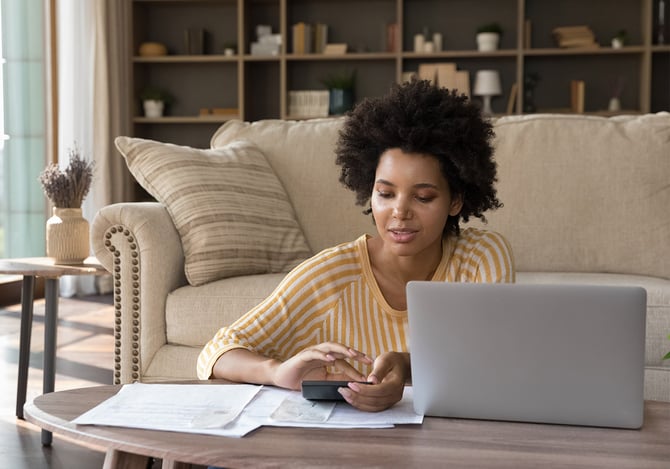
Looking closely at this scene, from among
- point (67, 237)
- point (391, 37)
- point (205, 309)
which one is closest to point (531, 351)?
point (205, 309)

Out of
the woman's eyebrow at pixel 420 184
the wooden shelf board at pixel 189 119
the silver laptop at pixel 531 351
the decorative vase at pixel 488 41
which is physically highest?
the decorative vase at pixel 488 41

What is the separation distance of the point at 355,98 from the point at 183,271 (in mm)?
3720

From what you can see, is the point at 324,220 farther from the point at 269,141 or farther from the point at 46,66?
the point at 46,66

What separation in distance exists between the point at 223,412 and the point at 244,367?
227 millimetres

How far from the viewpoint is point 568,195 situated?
282 cm

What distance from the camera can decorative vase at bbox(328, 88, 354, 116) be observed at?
597cm

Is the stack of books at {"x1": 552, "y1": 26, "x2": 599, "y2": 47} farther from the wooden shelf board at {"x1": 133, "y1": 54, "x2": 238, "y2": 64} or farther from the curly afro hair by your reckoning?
the curly afro hair

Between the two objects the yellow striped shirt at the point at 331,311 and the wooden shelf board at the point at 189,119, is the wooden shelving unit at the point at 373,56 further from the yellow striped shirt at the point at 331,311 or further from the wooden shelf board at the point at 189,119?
the yellow striped shirt at the point at 331,311

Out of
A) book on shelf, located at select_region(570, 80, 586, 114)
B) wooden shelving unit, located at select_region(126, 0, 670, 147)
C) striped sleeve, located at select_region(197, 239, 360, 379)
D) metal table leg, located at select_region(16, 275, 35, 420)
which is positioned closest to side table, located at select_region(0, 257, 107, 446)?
metal table leg, located at select_region(16, 275, 35, 420)

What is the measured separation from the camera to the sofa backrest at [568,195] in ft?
9.11

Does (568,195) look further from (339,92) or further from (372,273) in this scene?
(339,92)

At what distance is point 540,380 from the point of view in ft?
3.26

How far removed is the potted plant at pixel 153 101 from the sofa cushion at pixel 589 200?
372cm

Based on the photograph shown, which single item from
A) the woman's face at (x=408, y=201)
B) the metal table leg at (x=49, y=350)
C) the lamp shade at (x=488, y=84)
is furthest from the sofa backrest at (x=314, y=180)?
the lamp shade at (x=488, y=84)
